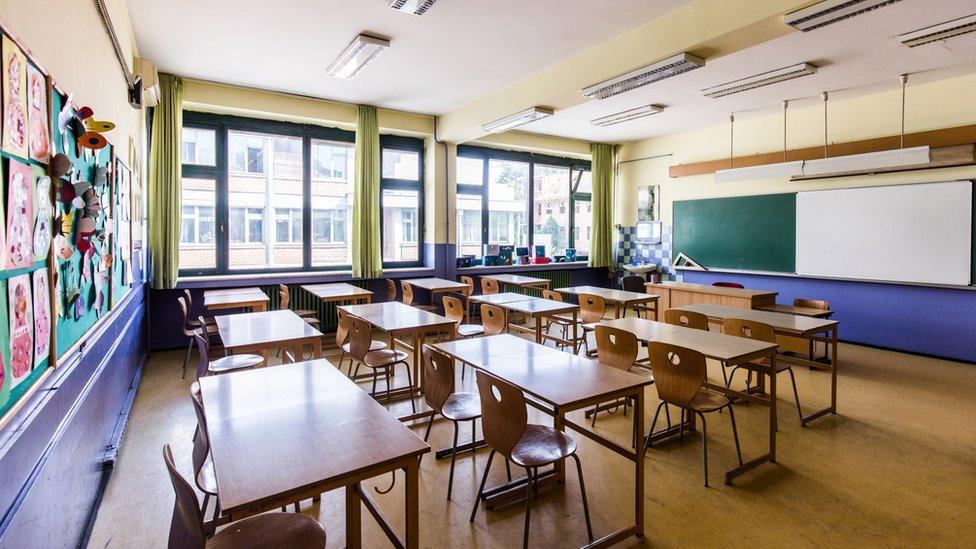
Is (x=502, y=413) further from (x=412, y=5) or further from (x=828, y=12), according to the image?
(x=828, y=12)

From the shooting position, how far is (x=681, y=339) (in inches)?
125

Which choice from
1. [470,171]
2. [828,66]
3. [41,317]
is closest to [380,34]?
[41,317]

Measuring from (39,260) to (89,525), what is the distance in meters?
1.45

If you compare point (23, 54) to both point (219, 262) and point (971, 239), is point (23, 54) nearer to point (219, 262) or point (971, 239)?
point (219, 262)

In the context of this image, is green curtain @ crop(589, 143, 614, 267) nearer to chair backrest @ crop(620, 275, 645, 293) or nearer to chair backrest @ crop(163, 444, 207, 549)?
chair backrest @ crop(620, 275, 645, 293)

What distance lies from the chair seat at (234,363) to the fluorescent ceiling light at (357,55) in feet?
9.54

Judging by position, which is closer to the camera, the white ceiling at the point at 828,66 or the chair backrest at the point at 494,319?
the white ceiling at the point at 828,66

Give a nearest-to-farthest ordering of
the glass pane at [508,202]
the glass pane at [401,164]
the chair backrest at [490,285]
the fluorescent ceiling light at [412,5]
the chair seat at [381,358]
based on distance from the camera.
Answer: the fluorescent ceiling light at [412,5] → the chair seat at [381,358] → the chair backrest at [490,285] → the glass pane at [401,164] → the glass pane at [508,202]

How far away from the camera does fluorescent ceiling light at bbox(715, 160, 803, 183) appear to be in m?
5.65

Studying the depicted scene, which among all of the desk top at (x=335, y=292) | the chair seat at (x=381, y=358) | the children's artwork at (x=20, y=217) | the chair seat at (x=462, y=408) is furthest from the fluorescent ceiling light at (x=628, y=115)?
the children's artwork at (x=20, y=217)

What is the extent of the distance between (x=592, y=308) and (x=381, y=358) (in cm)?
258

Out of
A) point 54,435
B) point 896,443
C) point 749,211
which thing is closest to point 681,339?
point 896,443

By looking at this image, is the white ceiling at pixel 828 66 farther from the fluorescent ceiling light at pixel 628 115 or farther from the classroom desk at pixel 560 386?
the classroom desk at pixel 560 386

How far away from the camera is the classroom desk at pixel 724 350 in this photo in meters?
2.76
